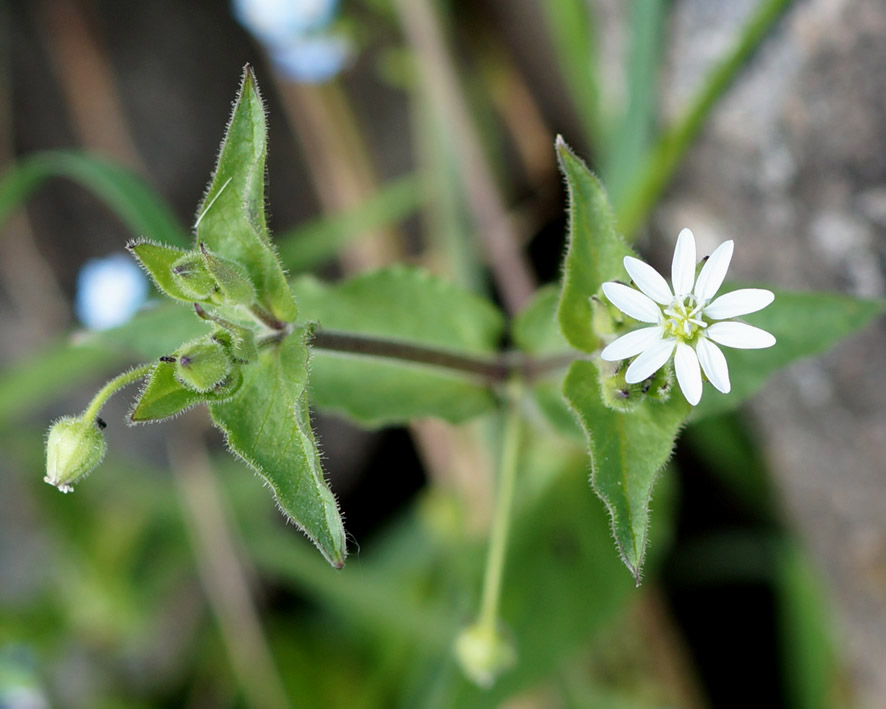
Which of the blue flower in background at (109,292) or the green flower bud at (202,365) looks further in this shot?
the blue flower in background at (109,292)

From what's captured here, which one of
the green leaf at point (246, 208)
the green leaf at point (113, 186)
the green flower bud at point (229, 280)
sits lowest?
the green flower bud at point (229, 280)

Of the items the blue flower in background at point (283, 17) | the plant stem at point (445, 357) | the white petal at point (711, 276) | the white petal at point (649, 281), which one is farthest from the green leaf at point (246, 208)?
the blue flower in background at point (283, 17)

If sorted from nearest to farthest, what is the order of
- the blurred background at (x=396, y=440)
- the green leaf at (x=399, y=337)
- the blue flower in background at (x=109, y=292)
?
the green leaf at (x=399, y=337) → the blurred background at (x=396, y=440) → the blue flower in background at (x=109, y=292)

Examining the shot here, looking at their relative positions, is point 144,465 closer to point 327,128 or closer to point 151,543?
point 151,543

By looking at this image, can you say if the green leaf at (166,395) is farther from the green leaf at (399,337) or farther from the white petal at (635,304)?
the white petal at (635,304)

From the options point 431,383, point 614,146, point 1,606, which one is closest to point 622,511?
point 431,383

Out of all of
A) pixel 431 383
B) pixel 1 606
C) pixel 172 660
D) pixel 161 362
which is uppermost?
pixel 431 383

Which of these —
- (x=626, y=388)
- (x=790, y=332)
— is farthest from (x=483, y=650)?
(x=790, y=332)
